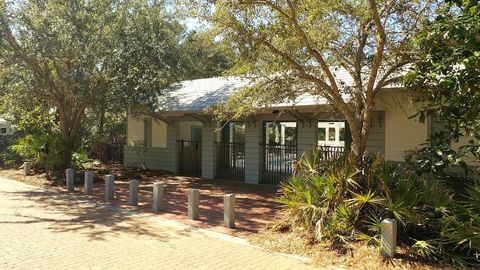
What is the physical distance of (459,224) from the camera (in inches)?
260

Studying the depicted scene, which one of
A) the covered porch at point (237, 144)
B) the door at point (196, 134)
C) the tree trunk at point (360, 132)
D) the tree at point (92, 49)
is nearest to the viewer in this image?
the tree trunk at point (360, 132)

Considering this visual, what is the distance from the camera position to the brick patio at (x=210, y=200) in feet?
32.1

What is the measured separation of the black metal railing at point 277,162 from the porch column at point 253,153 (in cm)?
21

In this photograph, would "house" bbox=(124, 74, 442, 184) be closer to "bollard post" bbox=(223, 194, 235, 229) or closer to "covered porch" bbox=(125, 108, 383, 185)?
"covered porch" bbox=(125, 108, 383, 185)

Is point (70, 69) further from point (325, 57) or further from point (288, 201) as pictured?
point (288, 201)

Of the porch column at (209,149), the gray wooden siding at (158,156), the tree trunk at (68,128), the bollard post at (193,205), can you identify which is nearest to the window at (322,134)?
the porch column at (209,149)

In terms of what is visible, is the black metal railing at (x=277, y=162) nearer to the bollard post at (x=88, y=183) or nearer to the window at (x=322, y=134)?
the window at (x=322, y=134)

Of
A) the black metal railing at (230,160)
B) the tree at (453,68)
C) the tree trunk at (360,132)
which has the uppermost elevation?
the tree at (453,68)

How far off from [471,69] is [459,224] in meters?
2.38

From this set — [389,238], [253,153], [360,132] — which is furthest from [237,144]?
[389,238]

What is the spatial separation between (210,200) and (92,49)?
20.7 ft

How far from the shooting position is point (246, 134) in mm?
16719

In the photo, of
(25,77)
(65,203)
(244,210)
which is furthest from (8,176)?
(244,210)

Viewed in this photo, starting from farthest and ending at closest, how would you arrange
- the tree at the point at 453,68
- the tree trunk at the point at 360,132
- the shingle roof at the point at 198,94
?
the shingle roof at the point at 198,94 < the tree trunk at the point at 360,132 < the tree at the point at 453,68
